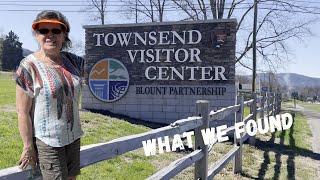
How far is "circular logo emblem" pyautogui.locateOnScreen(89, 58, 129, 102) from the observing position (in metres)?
15.2

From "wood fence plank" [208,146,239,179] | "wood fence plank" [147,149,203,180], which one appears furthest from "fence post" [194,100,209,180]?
"wood fence plank" [208,146,239,179]

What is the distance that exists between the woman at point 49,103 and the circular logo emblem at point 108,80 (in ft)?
39.8

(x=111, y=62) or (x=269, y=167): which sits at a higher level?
(x=111, y=62)

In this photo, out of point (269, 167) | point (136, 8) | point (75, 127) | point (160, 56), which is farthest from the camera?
point (136, 8)

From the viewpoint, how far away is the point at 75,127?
3000mm

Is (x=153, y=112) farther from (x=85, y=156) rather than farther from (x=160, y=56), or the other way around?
(x=85, y=156)

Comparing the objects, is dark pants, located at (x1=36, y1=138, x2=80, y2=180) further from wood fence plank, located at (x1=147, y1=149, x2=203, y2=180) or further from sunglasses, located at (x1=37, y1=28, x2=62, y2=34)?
wood fence plank, located at (x1=147, y1=149, x2=203, y2=180)

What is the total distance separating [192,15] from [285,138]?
2656cm

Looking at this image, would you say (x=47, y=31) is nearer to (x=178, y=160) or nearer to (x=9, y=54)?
(x=178, y=160)

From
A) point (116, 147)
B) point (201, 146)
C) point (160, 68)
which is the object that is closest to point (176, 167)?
point (201, 146)

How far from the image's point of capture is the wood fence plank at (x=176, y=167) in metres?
4.54

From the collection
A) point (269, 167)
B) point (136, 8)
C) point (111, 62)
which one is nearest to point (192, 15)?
point (136, 8)

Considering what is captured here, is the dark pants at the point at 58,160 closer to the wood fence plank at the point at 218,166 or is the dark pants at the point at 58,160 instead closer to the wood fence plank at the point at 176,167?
the wood fence plank at the point at 176,167

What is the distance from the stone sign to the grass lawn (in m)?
1.68
